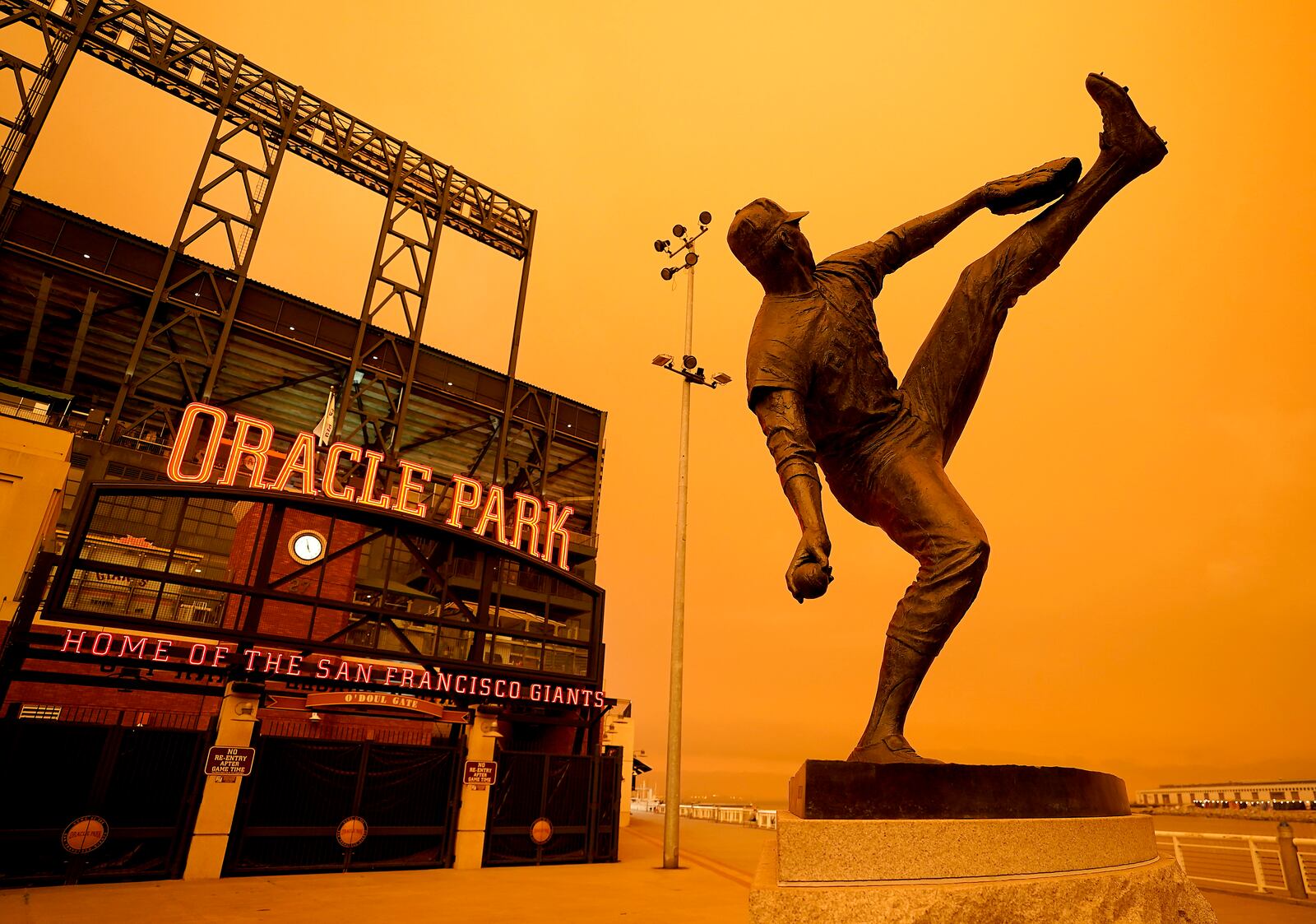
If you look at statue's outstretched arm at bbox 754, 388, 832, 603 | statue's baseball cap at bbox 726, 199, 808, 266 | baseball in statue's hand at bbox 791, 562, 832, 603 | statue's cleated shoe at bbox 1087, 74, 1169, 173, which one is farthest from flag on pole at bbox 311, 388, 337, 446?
Result: statue's cleated shoe at bbox 1087, 74, 1169, 173

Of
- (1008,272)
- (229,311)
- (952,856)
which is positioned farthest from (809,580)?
(229,311)

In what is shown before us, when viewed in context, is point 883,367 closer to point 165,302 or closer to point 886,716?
point 886,716

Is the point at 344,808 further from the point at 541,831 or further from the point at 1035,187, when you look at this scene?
the point at 1035,187

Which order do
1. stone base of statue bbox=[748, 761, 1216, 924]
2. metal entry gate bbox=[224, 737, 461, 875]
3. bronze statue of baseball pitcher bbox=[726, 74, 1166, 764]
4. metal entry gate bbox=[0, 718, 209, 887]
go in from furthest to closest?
metal entry gate bbox=[224, 737, 461, 875] → metal entry gate bbox=[0, 718, 209, 887] → bronze statue of baseball pitcher bbox=[726, 74, 1166, 764] → stone base of statue bbox=[748, 761, 1216, 924]

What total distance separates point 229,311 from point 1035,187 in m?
25.2

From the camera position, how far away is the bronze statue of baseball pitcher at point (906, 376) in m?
2.55

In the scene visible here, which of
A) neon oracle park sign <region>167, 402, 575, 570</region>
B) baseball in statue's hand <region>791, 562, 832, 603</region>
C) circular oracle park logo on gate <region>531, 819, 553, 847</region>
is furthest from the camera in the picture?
neon oracle park sign <region>167, 402, 575, 570</region>

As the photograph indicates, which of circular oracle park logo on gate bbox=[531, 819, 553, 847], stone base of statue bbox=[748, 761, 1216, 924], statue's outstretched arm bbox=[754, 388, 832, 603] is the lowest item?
circular oracle park logo on gate bbox=[531, 819, 553, 847]

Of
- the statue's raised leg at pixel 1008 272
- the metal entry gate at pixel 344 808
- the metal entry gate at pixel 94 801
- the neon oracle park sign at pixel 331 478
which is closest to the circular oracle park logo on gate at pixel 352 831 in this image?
the metal entry gate at pixel 344 808

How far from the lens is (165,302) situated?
22000mm

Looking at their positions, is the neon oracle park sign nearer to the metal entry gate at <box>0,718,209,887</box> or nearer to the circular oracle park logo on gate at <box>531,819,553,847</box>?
the metal entry gate at <box>0,718,209,887</box>

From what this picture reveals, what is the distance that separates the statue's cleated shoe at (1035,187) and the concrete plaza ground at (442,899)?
288 inches

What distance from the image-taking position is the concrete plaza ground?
7305mm

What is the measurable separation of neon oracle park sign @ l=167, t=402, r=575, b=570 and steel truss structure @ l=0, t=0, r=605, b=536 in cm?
517
